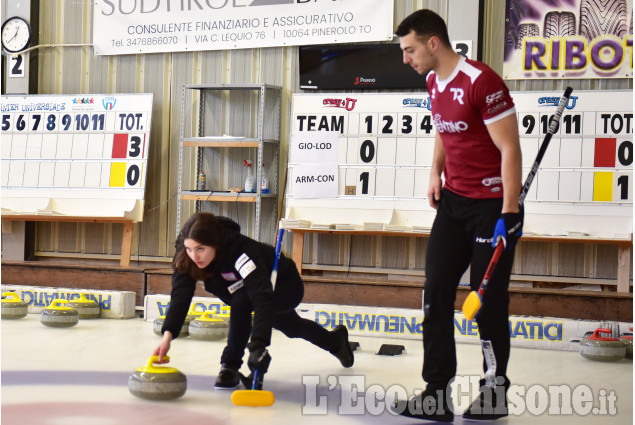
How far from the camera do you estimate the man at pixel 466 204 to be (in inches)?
110

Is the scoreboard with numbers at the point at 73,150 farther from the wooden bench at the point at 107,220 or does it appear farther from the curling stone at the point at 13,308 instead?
the curling stone at the point at 13,308

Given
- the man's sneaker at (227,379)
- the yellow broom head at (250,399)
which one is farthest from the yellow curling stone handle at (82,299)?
the yellow broom head at (250,399)

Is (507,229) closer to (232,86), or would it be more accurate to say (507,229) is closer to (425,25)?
(425,25)

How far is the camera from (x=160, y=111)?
7090 millimetres

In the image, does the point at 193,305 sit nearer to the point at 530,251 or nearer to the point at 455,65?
the point at 530,251

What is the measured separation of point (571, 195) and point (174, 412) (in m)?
3.82

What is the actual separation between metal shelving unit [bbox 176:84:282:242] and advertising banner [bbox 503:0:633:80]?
1.95 meters

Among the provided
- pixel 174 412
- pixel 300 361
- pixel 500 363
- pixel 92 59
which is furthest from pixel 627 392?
pixel 92 59

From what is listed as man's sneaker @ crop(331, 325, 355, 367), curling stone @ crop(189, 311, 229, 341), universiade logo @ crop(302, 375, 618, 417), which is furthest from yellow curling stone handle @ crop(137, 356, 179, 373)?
curling stone @ crop(189, 311, 229, 341)

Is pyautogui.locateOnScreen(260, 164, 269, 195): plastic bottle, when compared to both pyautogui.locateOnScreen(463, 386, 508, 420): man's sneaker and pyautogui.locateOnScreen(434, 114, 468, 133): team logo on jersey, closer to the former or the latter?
pyautogui.locateOnScreen(434, 114, 468, 133): team logo on jersey

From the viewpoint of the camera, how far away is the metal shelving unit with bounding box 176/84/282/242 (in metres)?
6.65

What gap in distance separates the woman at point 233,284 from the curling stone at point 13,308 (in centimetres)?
258

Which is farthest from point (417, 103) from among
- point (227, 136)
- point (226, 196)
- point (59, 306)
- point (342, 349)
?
point (59, 306)

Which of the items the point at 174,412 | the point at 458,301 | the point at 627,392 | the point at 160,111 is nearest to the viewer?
the point at 174,412
